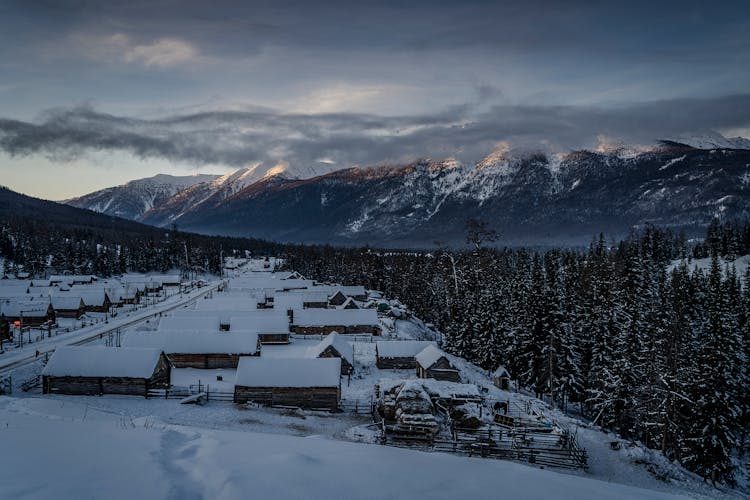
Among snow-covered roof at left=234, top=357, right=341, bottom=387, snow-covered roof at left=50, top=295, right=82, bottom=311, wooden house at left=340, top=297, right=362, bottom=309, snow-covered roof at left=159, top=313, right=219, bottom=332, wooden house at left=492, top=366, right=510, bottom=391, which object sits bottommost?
wooden house at left=492, top=366, right=510, bottom=391

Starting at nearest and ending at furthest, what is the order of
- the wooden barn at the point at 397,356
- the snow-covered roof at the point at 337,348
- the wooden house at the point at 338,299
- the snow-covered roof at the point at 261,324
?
the snow-covered roof at the point at 337,348 → the wooden barn at the point at 397,356 → the snow-covered roof at the point at 261,324 → the wooden house at the point at 338,299

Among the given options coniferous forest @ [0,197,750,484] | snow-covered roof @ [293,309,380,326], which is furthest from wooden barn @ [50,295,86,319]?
coniferous forest @ [0,197,750,484]

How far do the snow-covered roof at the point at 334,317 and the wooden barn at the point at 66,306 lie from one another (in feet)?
122

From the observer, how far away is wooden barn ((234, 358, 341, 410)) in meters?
38.8

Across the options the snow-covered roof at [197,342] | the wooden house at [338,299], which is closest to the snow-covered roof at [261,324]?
the snow-covered roof at [197,342]

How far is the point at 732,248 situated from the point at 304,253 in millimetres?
135043

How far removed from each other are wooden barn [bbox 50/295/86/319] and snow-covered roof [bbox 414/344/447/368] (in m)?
59.1

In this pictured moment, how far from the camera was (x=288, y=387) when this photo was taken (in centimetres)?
3900

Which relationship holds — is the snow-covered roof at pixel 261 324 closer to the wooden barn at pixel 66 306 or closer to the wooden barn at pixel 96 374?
the wooden barn at pixel 96 374

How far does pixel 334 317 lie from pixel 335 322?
981 mm

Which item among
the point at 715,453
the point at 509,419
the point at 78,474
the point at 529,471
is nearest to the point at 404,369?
the point at 509,419

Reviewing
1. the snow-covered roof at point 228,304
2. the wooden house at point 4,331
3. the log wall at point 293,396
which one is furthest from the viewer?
the snow-covered roof at point 228,304

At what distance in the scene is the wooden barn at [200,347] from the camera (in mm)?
51406

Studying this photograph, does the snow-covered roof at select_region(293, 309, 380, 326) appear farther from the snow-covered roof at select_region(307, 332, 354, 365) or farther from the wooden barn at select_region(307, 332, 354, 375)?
the wooden barn at select_region(307, 332, 354, 375)
